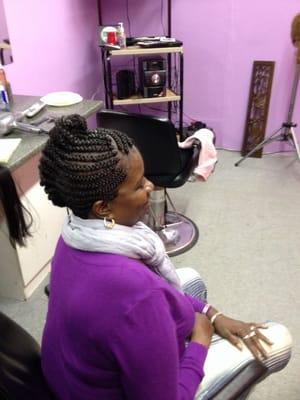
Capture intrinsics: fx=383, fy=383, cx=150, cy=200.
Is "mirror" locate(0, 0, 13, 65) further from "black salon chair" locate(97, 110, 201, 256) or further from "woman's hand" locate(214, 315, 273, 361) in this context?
"woman's hand" locate(214, 315, 273, 361)

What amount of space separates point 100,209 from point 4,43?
5.15 ft

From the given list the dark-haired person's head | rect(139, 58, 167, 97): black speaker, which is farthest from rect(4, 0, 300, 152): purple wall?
the dark-haired person's head

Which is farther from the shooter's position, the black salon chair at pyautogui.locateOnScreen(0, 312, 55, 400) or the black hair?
the black hair

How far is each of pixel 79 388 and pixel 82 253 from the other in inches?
9.8

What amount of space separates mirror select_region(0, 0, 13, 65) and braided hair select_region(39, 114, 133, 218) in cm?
146

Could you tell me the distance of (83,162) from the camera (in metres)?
0.66

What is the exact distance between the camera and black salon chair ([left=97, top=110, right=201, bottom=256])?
5.54 ft

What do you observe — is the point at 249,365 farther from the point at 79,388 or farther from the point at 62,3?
the point at 62,3

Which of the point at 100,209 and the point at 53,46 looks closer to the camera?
the point at 100,209

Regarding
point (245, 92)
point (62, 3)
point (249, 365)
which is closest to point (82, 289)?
point (249, 365)

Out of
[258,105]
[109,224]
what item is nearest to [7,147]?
[109,224]

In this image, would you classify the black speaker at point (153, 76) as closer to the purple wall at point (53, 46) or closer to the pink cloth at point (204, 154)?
the purple wall at point (53, 46)

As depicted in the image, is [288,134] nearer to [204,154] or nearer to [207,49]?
[207,49]

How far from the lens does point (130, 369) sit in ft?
2.09
